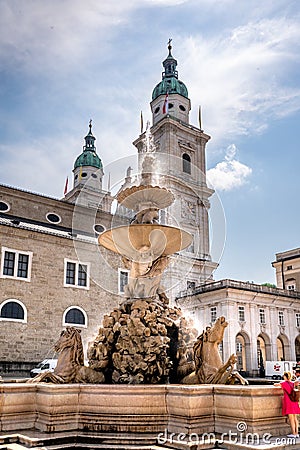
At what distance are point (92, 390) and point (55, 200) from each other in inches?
1111

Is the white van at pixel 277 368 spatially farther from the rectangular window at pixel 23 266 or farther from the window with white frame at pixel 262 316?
the rectangular window at pixel 23 266

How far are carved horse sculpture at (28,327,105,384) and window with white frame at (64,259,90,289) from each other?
19.4 meters

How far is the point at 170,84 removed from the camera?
54.8 meters

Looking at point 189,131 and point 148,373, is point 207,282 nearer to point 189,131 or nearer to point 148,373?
point 189,131

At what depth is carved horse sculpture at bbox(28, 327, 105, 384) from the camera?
844 cm

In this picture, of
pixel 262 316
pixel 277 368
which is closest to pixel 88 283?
pixel 277 368

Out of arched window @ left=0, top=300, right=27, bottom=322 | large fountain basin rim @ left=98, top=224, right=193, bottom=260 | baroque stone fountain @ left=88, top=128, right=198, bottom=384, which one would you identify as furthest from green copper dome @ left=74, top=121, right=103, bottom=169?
large fountain basin rim @ left=98, top=224, right=193, bottom=260

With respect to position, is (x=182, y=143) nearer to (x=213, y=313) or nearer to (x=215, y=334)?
(x=213, y=313)

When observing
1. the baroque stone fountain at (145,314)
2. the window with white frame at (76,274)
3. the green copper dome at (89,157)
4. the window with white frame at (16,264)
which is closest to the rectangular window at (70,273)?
the window with white frame at (76,274)

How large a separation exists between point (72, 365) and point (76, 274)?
66.8ft

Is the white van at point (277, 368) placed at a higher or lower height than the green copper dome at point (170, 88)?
lower

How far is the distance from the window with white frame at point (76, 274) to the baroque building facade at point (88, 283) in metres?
0.07

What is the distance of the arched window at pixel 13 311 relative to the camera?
80.2 feet

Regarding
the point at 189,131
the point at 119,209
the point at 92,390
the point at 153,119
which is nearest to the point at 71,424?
the point at 92,390
